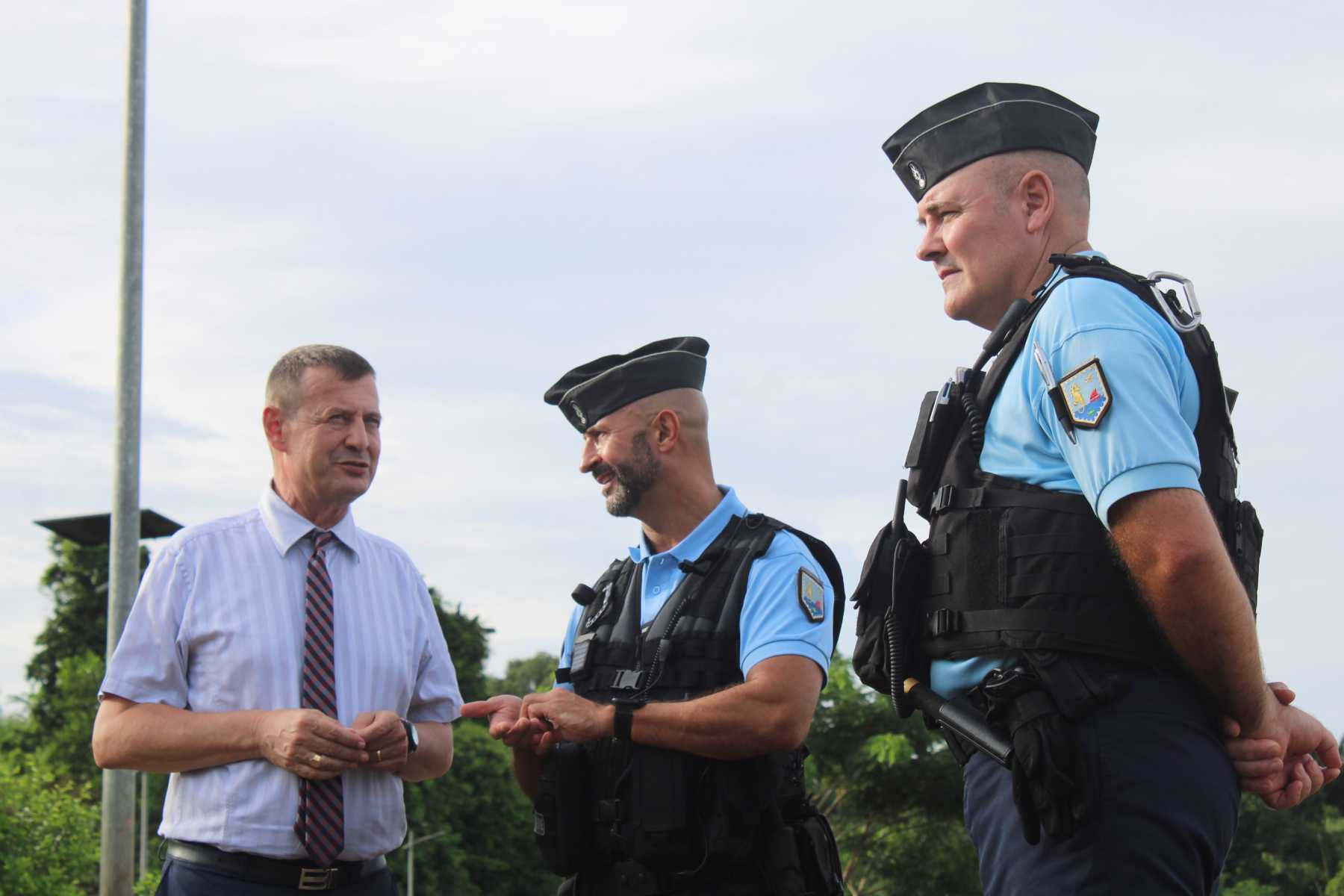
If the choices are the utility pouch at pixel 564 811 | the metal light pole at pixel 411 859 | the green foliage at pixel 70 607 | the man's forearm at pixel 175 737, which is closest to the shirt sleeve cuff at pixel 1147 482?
the utility pouch at pixel 564 811

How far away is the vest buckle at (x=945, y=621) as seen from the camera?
319 cm

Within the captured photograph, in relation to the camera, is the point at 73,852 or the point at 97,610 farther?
the point at 97,610

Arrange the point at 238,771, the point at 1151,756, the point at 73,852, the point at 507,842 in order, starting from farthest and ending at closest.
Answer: the point at 507,842, the point at 73,852, the point at 238,771, the point at 1151,756

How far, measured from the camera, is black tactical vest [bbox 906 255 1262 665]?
3004mm

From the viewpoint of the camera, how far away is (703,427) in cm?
530

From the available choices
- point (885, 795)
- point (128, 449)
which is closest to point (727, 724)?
point (128, 449)

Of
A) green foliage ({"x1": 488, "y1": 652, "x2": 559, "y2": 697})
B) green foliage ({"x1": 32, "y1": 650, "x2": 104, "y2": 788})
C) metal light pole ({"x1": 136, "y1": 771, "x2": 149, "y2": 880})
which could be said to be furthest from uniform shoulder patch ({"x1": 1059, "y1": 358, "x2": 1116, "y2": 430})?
green foliage ({"x1": 488, "y1": 652, "x2": 559, "y2": 697})

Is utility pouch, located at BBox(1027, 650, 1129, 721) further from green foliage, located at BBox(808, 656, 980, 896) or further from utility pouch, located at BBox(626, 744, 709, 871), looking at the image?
green foliage, located at BBox(808, 656, 980, 896)

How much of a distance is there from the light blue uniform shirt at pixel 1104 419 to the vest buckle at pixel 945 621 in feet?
0.25

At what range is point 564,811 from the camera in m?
4.58

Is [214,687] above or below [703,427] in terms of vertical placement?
below

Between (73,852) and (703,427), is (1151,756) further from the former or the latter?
(73,852)

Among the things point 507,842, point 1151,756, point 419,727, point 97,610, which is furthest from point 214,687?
point 97,610

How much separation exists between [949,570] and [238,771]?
231cm
